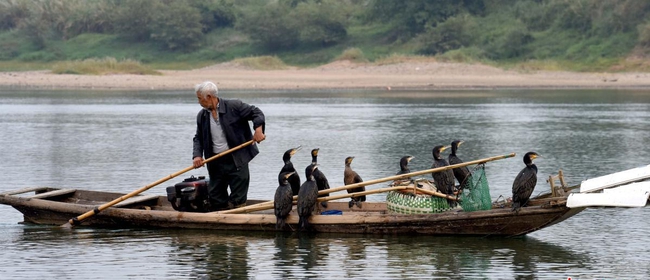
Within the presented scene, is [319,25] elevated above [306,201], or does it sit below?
above

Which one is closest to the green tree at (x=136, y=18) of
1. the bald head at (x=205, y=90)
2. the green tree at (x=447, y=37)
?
the green tree at (x=447, y=37)

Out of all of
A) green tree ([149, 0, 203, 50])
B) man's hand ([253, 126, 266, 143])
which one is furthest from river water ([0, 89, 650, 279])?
green tree ([149, 0, 203, 50])

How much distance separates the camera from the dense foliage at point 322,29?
46031 mm

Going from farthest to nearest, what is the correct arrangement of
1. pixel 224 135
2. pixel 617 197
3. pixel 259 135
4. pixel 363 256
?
pixel 224 135 → pixel 259 135 → pixel 363 256 → pixel 617 197

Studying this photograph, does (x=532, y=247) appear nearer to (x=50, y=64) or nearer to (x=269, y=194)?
(x=269, y=194)

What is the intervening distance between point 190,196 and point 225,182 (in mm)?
398

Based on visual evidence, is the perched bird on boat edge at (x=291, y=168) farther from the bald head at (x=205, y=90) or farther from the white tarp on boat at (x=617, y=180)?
the white tarp on boat at (x=617, y=180)

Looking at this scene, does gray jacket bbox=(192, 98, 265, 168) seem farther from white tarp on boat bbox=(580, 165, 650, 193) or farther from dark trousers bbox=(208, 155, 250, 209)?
white tarp on boat bbox=(580, 165, 650, 193)

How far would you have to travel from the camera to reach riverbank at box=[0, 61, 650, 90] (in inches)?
1693

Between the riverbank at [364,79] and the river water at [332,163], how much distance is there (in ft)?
2.12

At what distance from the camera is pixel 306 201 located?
11906 millimetres

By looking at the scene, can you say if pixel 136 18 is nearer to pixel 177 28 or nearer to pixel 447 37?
pixel 177 28

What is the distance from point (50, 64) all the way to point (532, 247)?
4045 centimetres

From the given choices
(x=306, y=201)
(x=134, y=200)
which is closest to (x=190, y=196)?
(x=134, y=200)
